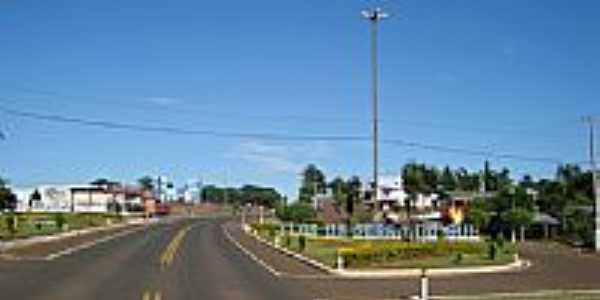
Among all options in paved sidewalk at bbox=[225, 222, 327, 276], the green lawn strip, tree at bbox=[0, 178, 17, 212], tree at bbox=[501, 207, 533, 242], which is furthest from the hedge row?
tree at bbox=[0, 178, 17, 212]

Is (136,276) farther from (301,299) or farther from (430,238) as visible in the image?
(430,238)

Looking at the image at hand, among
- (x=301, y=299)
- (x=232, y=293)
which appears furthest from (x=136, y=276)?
(x=301, y=299)

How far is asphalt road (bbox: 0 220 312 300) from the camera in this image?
89.0 ft

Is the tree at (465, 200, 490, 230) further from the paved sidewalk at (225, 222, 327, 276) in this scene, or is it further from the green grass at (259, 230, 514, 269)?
the paved sidewalk at (225, 222, 327, 276)

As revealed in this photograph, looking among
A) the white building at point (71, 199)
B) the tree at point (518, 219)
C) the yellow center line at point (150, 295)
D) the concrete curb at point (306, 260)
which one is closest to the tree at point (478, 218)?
the tree at point (518, 219)

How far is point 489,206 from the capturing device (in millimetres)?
100625

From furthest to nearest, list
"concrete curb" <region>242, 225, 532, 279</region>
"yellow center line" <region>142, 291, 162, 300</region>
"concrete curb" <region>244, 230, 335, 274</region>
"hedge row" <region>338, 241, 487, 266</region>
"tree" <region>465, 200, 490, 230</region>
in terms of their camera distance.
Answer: "tree" <region>465, 200, 490, 230</region>, "hedge row" <region>338, 241, 487, 266</region>, "concrete curb" <region>244, 230, 335, 274</region>, "concrete curb" <region>242, 225, 532, 279</region>, "yellow center line" <region>142, 291, 162, 300</region>

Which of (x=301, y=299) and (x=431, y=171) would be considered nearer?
(x=301, y=299)

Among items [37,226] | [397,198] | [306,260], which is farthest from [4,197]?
[306,260]

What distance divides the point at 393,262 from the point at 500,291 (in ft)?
46.8

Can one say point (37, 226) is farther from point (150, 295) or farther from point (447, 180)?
Result: point (447, 180)

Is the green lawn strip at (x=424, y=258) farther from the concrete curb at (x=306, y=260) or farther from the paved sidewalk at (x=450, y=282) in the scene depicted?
the paved sidewalk at (x=450, y=282)

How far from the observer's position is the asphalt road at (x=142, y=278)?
27141 mm

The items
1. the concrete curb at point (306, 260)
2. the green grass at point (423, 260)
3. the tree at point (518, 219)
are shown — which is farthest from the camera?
the tree at point (518, 219)
